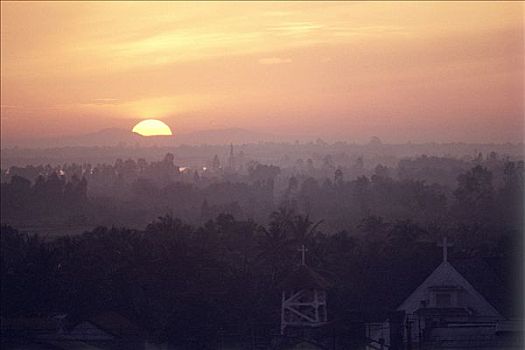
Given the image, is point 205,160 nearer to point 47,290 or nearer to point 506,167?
point 506,167

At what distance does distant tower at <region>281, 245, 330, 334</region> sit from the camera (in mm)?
12000

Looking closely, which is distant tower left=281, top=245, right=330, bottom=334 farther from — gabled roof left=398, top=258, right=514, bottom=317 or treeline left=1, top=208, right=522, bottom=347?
gabled roof left=398, top=258, right=514, bottom=317

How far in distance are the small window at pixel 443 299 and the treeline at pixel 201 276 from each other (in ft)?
1.39

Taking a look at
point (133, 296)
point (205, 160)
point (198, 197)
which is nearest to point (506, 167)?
point (198, 197)

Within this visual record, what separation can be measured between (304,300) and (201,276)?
3.40m

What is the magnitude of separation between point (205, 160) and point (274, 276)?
9718 cm

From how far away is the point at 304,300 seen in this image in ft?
40.2

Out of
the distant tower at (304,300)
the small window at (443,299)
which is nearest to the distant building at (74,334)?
the distant tower at (304,300)

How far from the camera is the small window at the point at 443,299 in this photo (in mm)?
12984

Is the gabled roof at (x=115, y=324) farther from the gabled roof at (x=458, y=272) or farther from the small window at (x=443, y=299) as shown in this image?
the small window at (x=443, y=299)

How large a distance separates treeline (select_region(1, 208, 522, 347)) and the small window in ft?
1.39

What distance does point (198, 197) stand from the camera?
5734cm

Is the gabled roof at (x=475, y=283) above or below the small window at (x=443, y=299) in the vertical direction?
above

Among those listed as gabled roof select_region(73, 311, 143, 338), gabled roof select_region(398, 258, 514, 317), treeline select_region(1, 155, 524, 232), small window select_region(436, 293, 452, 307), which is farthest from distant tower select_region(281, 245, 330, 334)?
treeline select_region(1, 155, 524, 232)
